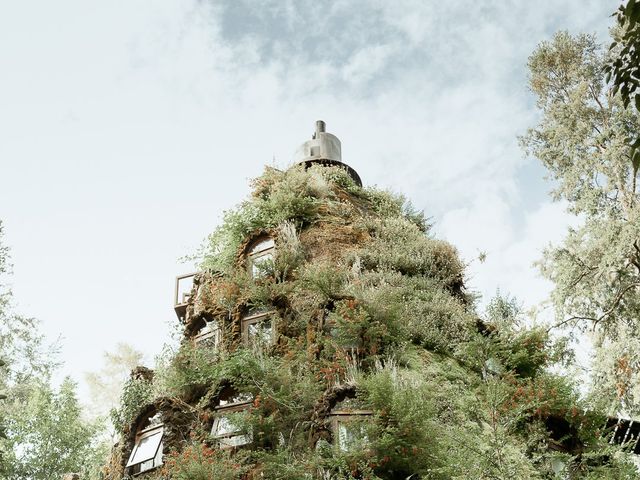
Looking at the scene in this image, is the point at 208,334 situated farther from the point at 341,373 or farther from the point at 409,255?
the point at 409,255

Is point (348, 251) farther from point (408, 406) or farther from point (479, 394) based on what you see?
point (479, 394)

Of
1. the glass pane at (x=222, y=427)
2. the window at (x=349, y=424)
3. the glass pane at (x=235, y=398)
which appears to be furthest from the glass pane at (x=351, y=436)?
the glass pane at (x=235, y=398)

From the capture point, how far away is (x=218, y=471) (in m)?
9.76

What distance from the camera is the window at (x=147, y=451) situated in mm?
12242

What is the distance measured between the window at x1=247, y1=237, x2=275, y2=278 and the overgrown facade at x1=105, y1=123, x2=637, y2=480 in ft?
0.15

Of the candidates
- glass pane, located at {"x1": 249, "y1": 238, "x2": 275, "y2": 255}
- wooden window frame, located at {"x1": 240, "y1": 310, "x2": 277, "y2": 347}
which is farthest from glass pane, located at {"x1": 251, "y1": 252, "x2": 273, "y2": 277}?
wooden window frame, located at {"x1": 240, "y1": 310, "x2": 277, "y2": 347}

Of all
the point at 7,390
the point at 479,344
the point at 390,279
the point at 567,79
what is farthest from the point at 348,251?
the point at 7,390

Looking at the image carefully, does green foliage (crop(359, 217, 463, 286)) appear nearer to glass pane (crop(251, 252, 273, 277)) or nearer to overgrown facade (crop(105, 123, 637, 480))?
overgrown facade (crop(105, 123, 637, 480))

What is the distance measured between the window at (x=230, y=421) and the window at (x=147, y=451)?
1.27 meters

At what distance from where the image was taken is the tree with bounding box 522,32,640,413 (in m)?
14.7

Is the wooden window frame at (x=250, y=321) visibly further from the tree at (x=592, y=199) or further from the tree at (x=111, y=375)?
the tree at (x=111, y=375)

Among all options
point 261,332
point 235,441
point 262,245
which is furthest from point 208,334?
point 235,441

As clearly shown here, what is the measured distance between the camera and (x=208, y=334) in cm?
1547

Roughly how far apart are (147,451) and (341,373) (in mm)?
4212
